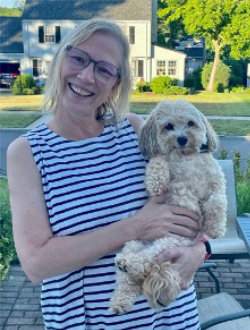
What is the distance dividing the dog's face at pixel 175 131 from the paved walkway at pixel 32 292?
2534mm

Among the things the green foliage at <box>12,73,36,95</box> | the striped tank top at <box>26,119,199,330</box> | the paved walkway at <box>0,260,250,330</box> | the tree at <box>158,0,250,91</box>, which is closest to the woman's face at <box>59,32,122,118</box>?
the striped tank top at <box>26,119,199,330</box>

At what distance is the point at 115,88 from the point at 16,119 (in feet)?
41.8

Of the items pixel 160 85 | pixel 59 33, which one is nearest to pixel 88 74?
pixel 59 33

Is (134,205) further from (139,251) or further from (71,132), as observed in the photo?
(71,132)

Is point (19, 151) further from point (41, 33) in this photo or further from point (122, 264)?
point (41, 33)

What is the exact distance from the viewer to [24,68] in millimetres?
30344

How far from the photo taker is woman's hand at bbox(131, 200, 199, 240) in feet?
5.69

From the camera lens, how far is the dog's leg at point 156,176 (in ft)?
6.03

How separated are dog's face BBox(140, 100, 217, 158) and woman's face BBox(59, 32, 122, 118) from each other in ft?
0.93

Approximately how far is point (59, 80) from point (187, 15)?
714 inches

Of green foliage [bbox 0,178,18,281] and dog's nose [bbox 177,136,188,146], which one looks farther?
green foliage [bbox 0,178,18,281]

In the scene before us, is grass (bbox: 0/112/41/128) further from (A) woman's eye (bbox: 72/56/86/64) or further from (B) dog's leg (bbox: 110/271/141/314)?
(B) dog's leg (bbox: 110/271/141/314)

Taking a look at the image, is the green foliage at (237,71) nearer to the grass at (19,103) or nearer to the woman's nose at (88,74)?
the grass at (19,103)

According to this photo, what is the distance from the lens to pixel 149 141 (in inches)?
77.3
